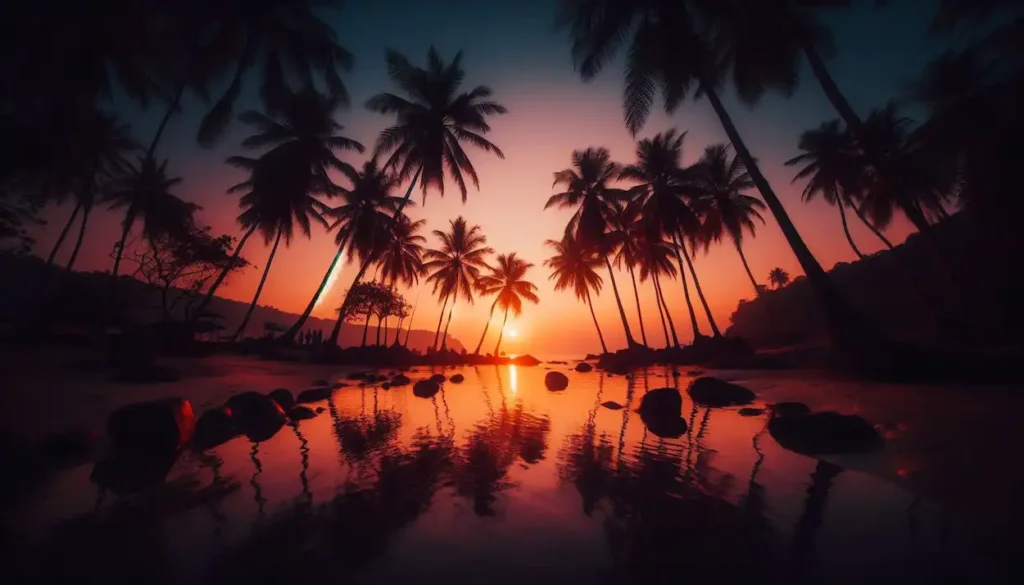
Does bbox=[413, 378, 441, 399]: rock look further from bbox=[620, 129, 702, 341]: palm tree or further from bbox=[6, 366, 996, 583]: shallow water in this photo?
bbox=[620, 129, 702, 341]: palm tree

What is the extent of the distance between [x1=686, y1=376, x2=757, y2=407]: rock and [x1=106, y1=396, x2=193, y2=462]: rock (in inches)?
359

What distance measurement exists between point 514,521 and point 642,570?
0.97m

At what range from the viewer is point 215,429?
5258 millimetres

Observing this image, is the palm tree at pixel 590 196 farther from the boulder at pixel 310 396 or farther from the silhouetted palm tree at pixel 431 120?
the boulder at pixel 310 396

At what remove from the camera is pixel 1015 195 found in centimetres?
1290

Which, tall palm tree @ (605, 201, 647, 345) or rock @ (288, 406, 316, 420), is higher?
tall palm tree @ (605, 201, 647, 345)

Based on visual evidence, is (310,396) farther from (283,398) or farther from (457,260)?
(457,260)

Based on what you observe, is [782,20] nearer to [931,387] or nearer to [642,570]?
[931,387]

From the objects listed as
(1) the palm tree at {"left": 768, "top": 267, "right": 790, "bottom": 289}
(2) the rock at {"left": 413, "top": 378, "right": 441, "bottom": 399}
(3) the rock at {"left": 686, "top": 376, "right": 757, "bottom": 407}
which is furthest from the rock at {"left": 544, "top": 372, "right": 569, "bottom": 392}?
(1) the palm tree at {"left": 768, "top": 267, "right": 790, "bottom": 289}

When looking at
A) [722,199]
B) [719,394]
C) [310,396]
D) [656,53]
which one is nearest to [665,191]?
[722,199]

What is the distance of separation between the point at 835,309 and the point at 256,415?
1275 centimetres

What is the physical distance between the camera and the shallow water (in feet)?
6.55

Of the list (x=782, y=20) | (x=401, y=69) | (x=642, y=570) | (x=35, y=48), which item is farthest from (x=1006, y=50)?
(x=35, y=48)

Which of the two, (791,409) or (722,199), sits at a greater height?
(722,199)
